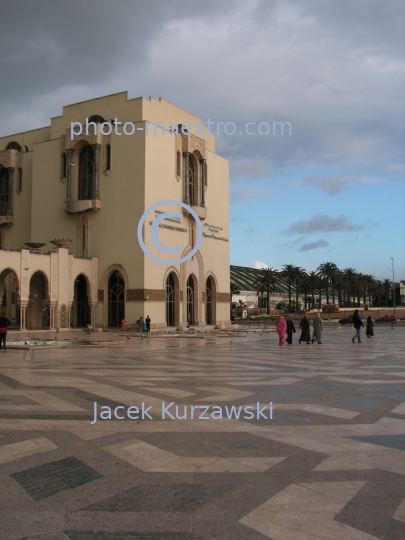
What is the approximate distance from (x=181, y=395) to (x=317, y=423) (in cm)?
278

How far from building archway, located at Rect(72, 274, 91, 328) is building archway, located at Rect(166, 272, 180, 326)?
6.26m

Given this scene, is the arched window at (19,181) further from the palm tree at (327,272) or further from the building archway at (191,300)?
the palm tree at (327,272)

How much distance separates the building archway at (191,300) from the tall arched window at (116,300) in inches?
256

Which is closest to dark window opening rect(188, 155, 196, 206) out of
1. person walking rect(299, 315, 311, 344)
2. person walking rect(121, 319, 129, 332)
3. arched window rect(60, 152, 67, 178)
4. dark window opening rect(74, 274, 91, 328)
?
arched window rect(60, 152, 67, 178)

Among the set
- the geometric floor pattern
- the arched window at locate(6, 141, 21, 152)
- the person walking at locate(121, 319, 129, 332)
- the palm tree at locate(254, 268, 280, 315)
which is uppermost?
the arched window at locate(6, 141, 21, 152)

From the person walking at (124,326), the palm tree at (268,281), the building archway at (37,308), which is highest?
the palm tree at (268,281)

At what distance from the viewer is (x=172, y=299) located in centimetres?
4094

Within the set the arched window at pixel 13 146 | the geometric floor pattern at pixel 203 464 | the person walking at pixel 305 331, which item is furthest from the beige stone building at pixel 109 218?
the geometric floor pattern at pixel 203 464

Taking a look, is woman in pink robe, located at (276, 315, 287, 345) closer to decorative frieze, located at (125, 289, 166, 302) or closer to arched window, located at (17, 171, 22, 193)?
decorative frieze, located at (125, 289, 166, 302)

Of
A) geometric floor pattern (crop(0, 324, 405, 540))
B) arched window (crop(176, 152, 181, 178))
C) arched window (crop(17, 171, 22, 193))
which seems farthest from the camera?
arched window (crop(17, 171, 22, 193))

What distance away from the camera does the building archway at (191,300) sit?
4306 cm

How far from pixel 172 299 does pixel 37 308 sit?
10436 millimetres

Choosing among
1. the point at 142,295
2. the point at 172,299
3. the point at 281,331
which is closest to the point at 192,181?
the point at 172,299

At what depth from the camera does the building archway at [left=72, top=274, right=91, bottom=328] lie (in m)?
40.1
